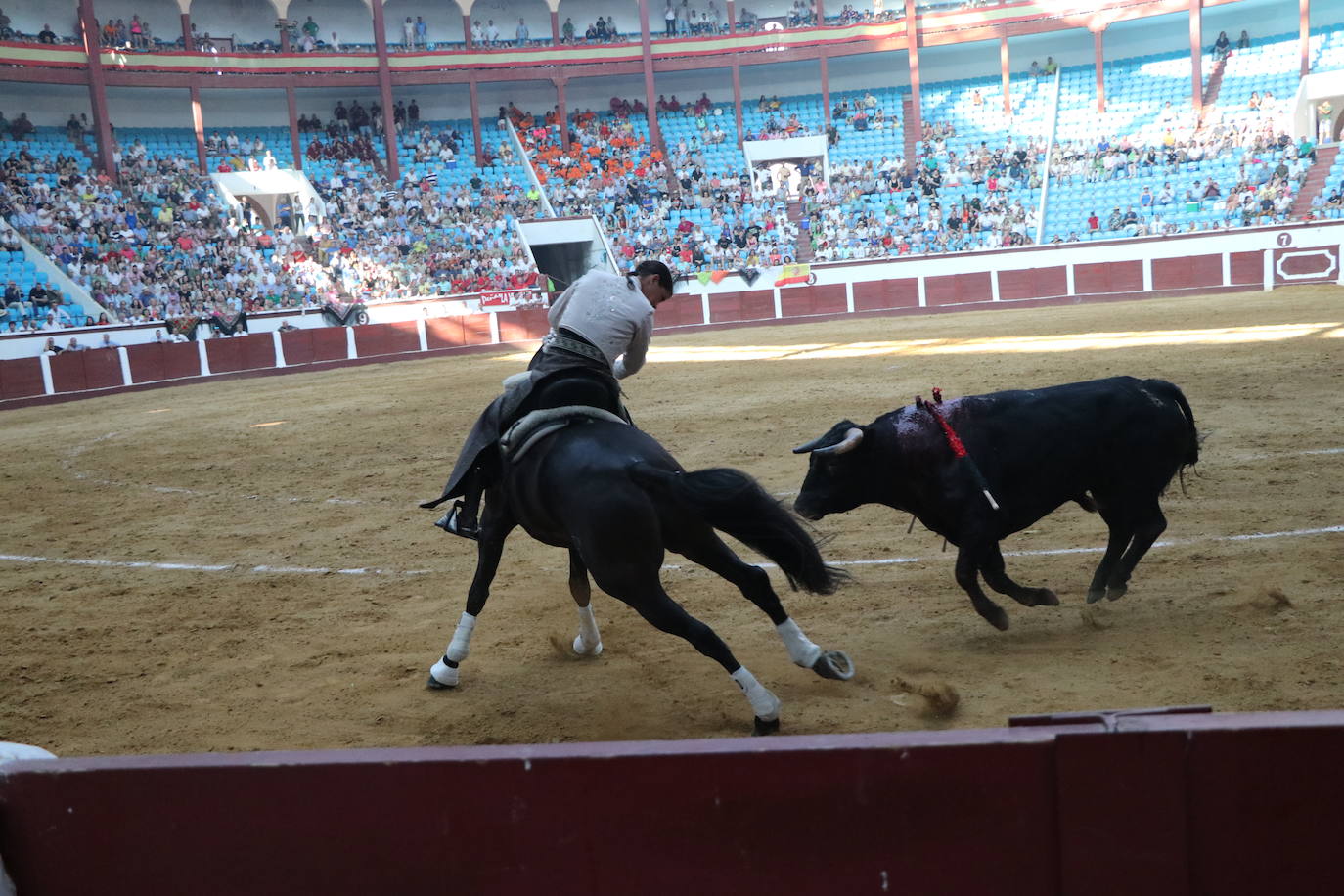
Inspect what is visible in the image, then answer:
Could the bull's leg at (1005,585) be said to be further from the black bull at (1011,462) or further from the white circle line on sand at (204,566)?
the white circle line on sand at (204,566)

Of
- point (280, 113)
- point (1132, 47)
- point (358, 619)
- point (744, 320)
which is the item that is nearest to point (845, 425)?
point (358, 619)

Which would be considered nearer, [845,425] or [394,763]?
[394,763]

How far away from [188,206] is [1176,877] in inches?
1177

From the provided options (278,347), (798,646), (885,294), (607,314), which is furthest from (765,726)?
(885,294)

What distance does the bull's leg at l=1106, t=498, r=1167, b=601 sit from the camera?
475 centimetres

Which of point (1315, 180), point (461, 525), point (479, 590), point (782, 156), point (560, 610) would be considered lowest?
point (560, 610)

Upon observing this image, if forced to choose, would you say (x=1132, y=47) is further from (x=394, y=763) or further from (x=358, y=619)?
(x=394, y=763)

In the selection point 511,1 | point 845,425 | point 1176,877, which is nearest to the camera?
point 1176,877

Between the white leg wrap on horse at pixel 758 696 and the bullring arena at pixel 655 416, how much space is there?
0.03m

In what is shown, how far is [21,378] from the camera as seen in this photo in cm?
2025

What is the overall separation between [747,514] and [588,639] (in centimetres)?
125

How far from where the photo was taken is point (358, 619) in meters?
5.55

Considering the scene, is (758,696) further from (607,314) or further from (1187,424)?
(1187,424)

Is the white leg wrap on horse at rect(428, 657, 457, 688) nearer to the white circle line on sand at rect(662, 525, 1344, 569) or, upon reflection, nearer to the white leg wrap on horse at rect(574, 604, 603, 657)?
the white leg wrap on horse at rect(574, 604, 603, 657)
